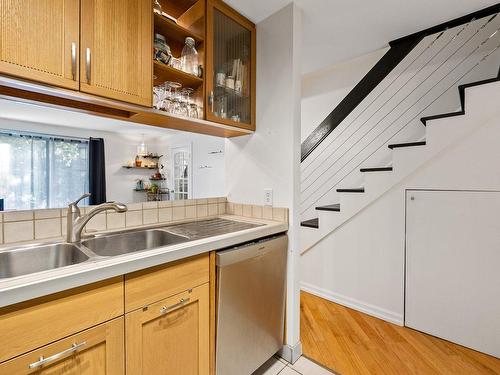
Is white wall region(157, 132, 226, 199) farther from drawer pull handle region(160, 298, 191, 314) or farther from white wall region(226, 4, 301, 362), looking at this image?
drawer pull handle region(160, 298, 191, 314)

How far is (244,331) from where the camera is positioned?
4.23 feet

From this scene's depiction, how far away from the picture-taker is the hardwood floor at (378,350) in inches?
58.3

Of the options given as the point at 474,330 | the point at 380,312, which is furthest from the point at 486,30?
the point at 380,312

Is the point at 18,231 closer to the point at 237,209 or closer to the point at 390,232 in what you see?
the point at 237,209

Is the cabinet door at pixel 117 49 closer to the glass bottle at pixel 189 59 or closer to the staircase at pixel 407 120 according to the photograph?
the glass bottle at pixel 189 59

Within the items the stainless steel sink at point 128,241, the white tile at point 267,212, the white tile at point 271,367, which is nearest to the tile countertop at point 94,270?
the stainless steel sink at point 128,241

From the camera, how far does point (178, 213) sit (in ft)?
5.43

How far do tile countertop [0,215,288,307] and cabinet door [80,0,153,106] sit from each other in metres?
0.73

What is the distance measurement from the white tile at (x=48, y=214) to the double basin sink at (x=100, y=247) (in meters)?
0.16

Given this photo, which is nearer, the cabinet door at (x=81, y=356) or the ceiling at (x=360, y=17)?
the cabinet door at (x=81, y=356)

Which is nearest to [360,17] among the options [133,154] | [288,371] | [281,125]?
[281,125]

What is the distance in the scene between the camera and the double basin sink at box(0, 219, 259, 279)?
39.2 inches

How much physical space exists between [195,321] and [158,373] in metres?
0.23

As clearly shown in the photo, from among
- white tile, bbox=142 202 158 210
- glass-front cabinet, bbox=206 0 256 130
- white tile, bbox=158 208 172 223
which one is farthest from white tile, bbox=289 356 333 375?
glass-front cabinet, bbox=206 0 256 130
